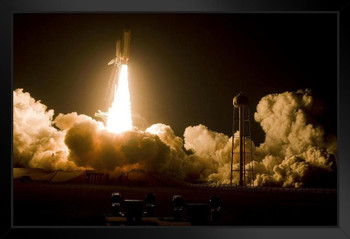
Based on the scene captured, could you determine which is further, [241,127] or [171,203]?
[241,127]

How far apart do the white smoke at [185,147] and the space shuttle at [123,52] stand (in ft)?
11.8

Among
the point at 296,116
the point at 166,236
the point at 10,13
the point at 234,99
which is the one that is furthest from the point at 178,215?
the point at 296,116

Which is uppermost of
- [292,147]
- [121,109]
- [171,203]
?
[121,109]

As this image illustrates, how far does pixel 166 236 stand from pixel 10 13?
562cm

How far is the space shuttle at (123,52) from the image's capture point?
18164mm

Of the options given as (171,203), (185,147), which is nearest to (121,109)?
(185,147)

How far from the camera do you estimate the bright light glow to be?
20953 mm

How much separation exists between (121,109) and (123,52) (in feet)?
12.4

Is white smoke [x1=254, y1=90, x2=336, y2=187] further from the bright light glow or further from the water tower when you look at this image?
the bright light glow

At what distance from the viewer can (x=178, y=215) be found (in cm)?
1359

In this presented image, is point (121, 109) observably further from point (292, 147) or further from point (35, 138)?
point (292, 147)

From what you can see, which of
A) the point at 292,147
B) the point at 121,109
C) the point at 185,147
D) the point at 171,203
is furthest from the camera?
the point at 292,147

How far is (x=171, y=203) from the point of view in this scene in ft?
61.5

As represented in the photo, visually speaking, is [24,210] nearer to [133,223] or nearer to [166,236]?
[133,223]
